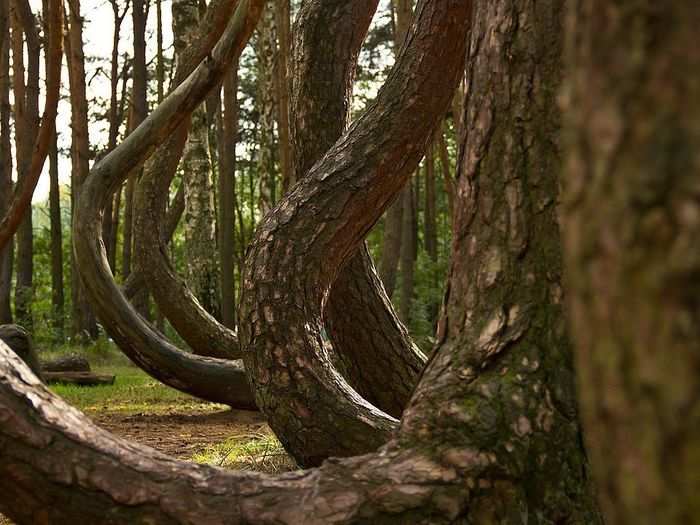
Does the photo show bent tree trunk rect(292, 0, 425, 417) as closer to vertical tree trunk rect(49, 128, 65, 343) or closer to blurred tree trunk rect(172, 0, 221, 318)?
blurred tree trunk rect(172, 0, 221, 318)

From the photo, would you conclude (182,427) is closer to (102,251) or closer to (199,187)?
(102,251)

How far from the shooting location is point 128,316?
5.93 m

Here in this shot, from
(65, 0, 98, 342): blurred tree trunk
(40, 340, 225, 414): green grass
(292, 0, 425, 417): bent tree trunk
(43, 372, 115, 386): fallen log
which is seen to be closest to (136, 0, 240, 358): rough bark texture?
(40, 340, 225, 414): green grass

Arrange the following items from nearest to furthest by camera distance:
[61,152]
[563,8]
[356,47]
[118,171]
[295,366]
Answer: [563,8] < [295,366] < [356,47] < [118,171] < [61,152]

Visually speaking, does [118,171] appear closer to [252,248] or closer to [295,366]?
[252,248]

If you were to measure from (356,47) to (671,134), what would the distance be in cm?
423

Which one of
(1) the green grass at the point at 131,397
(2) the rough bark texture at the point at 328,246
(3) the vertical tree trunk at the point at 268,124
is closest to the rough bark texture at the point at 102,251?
(2) the rough bark texture at the point at 328,246

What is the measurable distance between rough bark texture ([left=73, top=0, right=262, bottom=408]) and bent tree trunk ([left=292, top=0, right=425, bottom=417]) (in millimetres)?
434

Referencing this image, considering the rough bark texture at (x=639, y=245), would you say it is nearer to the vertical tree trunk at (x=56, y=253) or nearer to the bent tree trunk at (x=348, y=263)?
the bent tree trunk at (x=348, y=263)

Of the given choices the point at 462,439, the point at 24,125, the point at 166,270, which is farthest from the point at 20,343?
the point at 24,125

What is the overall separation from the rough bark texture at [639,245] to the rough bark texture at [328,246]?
2.83 meters

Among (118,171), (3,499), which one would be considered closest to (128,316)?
(118,171)

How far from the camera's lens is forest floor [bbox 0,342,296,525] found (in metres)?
5.55

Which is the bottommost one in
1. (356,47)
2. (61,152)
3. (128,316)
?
(128,316)
